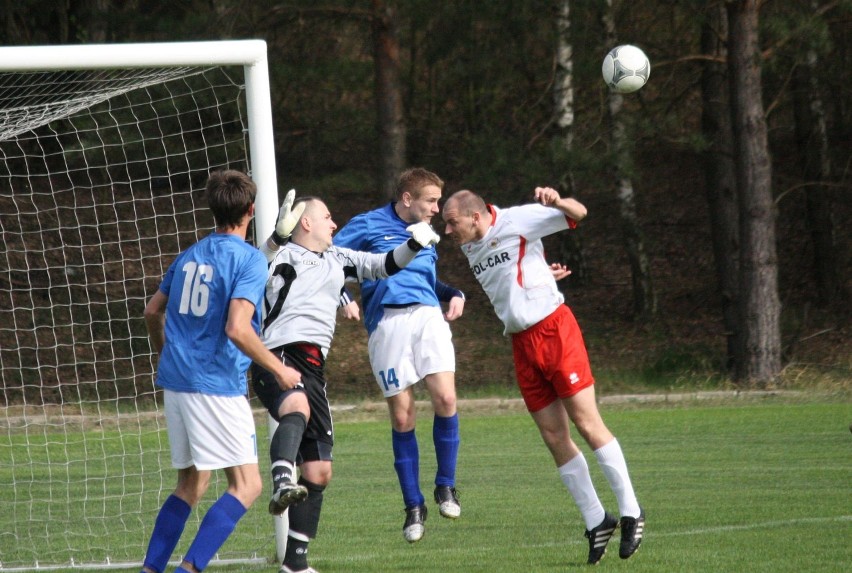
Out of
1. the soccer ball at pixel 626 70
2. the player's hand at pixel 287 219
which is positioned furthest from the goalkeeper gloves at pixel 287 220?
the soccer ball at pixel 626 70

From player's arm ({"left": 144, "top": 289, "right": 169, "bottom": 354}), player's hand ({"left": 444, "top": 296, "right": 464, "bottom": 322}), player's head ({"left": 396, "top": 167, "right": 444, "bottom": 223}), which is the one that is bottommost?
player's hand ({"left": 444, "top": 296, "right": 464, "bottom": 322})

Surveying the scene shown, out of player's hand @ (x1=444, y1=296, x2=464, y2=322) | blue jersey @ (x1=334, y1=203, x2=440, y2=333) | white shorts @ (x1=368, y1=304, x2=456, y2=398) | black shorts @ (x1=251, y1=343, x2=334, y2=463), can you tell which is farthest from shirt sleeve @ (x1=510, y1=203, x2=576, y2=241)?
black shorts @ (x1=251, y1=343, x2=334, y2=463)

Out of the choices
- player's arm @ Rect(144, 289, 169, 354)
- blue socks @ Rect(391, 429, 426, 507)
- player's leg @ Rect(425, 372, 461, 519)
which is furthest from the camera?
player's leg @ Rect(425, 372, 461, 519)

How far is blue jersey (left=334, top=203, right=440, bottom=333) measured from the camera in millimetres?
7121

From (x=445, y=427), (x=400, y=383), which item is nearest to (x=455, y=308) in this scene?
(x=400, y=383)

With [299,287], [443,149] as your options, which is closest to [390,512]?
[299,287]

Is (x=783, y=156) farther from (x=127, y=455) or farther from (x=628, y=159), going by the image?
(x=127, y=455)

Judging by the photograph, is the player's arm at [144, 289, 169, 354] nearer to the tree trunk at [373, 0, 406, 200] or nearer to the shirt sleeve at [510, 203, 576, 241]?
the shirt sleeve at [510, 203, 576, 241]

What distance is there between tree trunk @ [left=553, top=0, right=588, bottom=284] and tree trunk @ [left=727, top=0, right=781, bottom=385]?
258 centimetres

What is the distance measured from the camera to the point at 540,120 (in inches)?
856

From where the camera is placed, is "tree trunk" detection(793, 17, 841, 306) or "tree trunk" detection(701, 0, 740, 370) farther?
"tree trunk" detection(793, 17, 841, 306)

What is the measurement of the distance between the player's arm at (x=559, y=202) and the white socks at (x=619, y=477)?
1247mm

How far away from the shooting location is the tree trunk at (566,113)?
58.4 ft

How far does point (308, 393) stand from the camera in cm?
591
